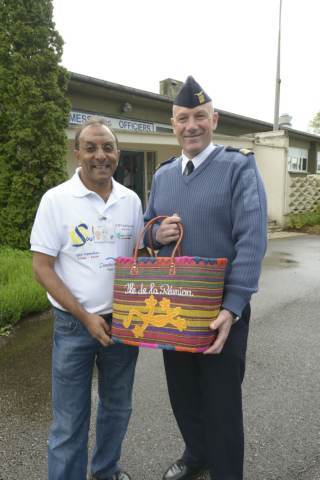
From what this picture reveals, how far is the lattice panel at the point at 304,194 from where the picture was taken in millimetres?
13445

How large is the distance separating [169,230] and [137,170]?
10.7 metres

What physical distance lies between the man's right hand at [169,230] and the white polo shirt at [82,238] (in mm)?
194

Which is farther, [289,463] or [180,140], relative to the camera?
[289,463]

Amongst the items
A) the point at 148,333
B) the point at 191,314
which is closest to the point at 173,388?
the point at 148,333

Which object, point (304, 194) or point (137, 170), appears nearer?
point (137, 170)

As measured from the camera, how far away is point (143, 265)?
5.06 feet

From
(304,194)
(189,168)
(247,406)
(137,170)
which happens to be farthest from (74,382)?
(304,194)

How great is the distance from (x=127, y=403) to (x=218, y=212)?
1120 mm

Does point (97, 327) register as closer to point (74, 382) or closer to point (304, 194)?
point (74, 382)

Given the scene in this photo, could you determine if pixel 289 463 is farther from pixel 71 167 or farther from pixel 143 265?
pixel 71 167

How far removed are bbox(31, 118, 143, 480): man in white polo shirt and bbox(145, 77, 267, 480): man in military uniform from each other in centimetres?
28

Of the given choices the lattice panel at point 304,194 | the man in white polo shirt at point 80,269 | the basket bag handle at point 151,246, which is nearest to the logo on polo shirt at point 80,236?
the man in white polo shirt at point 80,269

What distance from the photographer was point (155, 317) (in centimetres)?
151

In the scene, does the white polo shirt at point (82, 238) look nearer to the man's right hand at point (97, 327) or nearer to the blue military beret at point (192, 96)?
the man's right hand at point (97, 327)
